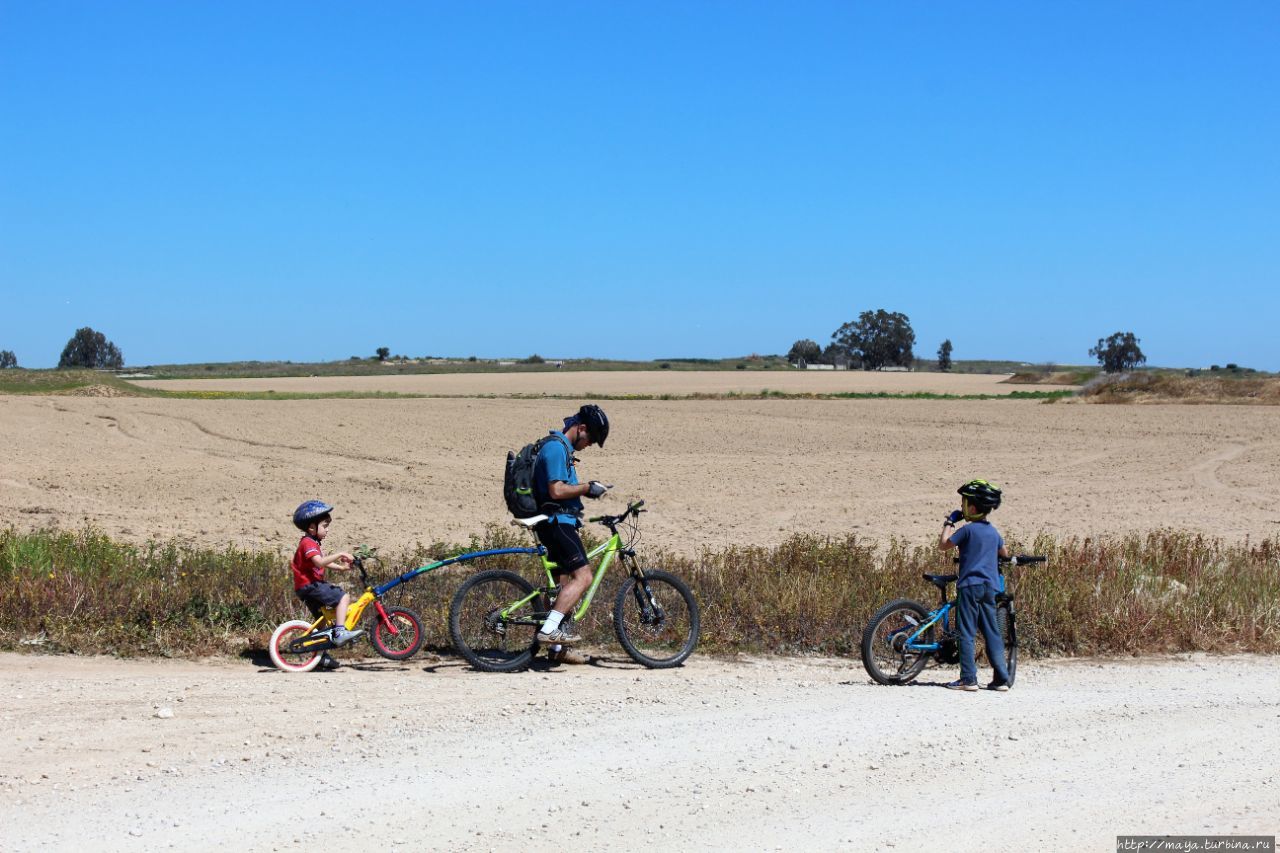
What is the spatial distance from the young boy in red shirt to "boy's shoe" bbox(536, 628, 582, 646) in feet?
3.94

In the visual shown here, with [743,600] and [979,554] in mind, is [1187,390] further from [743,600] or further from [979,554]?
[979,554]

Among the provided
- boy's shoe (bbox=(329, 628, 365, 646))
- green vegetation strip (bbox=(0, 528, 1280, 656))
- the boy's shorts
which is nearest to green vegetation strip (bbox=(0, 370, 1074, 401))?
green vegetation strip (bbox=(0, 528, 1280, 656))

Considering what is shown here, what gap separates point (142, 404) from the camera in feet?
156

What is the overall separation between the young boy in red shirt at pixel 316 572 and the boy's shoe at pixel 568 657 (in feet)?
4.24

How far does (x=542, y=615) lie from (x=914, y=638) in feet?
8.08

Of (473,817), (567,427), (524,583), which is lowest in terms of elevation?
(473,817)

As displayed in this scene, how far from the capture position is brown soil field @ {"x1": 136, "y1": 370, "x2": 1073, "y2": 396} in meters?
73.6

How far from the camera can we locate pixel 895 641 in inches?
328

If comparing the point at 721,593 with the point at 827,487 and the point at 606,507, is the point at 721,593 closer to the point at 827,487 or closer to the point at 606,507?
the point at 606,507

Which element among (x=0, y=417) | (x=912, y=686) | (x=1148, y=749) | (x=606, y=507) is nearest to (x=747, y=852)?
(x=1148, y=749)

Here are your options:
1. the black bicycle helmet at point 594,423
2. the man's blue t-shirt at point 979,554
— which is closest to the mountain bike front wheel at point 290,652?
the black bicycle helmet at point 594,423

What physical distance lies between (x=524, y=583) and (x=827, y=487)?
51.3ft

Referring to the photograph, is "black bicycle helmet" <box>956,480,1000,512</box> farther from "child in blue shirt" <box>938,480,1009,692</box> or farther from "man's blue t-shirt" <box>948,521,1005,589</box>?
"man's blue t-shirt" <box>948,521,1005,589</box>

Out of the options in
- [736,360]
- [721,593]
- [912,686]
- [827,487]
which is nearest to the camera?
[912,686]
